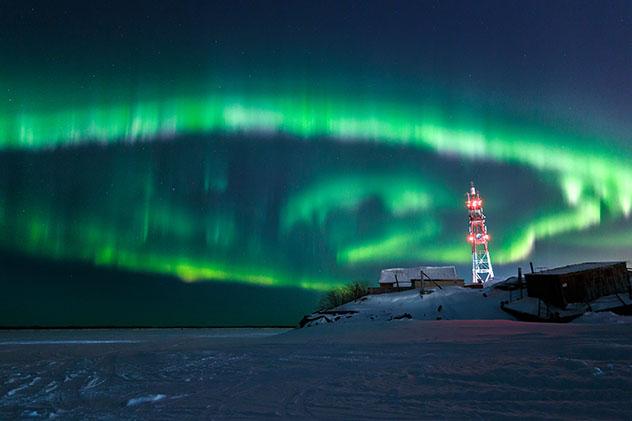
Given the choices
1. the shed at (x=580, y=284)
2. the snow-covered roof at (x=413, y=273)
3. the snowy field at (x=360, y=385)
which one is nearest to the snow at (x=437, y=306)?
the shed at (x=580, y=284)

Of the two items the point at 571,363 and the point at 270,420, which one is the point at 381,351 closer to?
the point at 571,363

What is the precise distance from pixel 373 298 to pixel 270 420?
28893 millimetres

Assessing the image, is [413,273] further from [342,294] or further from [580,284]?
[580,284]

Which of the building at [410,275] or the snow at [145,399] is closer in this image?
the snow at [145,399]

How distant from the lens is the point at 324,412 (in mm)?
5047

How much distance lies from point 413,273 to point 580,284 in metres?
27.6

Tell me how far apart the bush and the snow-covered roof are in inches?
145

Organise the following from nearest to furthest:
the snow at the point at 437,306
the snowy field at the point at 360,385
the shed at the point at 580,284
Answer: the snowy field at the point at 360,385, the shed at the point at 580,284, the snow at the point at 437,306

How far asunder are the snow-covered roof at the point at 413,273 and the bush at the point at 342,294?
369 cm

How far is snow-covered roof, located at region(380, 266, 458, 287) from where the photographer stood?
5000 cm

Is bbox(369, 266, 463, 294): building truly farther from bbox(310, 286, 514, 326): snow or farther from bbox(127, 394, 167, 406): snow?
bbox(127, 394, 167, 406): snow

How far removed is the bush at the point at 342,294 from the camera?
180ft

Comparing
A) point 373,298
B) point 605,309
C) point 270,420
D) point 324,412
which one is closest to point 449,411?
point 324,412

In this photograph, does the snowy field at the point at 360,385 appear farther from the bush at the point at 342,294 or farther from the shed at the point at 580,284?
the bush at the point at 342,294
